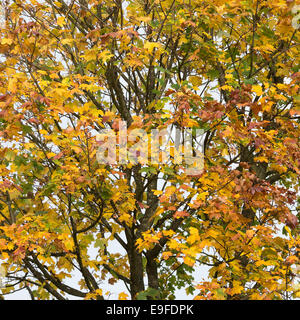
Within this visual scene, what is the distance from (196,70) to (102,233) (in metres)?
3.49

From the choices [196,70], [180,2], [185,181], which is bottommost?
[185,181]

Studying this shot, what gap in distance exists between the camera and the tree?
5.02 metres

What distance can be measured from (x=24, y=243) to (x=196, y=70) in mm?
4236

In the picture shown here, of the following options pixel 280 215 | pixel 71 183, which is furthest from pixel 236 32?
pixel 71 183

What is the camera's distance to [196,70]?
7.23m

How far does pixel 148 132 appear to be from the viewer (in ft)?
19.7

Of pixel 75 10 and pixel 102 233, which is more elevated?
pixel 75 10

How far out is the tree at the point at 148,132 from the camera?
5.02 meters
